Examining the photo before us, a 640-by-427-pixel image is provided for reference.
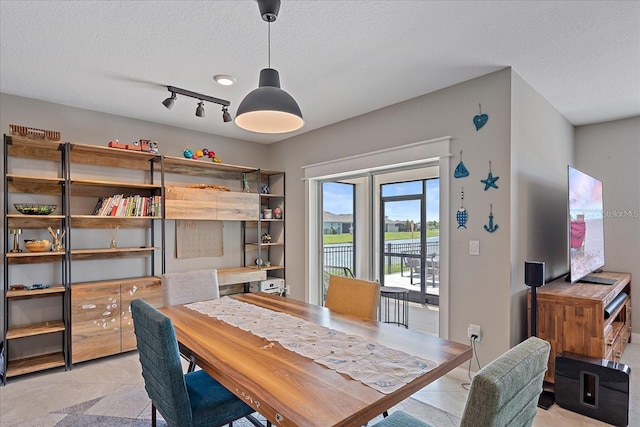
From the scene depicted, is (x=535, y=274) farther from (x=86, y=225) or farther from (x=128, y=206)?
(x=86, y=225)

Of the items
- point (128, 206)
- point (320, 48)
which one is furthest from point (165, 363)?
point (128, 206)

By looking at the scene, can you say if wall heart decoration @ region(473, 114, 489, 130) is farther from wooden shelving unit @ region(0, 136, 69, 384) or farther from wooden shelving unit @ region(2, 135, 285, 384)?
wooden shelving unit @ region(0, 136, 69, 384)

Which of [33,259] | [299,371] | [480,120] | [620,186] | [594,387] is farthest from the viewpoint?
[620,186]

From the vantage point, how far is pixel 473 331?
9.33ft

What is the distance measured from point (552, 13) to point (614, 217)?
3.16 metres

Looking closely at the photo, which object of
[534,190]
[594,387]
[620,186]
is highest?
[620,186]

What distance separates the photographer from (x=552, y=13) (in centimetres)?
199

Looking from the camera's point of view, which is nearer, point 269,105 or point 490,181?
point 269,105

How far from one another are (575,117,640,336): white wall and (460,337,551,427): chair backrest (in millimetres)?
3955

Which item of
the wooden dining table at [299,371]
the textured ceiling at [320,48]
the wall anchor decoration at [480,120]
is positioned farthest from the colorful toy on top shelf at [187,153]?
the wall anchor decoration at [480,120]

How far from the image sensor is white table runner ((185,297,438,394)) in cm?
135

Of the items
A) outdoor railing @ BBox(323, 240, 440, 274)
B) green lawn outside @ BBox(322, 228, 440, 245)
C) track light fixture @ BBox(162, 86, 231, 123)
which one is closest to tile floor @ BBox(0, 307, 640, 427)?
outdoor railing @ BBox(323, 240, 440, 274)

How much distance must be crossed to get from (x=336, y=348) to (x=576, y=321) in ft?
6.72

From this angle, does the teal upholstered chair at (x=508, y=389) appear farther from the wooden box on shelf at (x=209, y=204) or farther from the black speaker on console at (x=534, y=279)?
the wooden box on shelf at (x=209, y=204)
